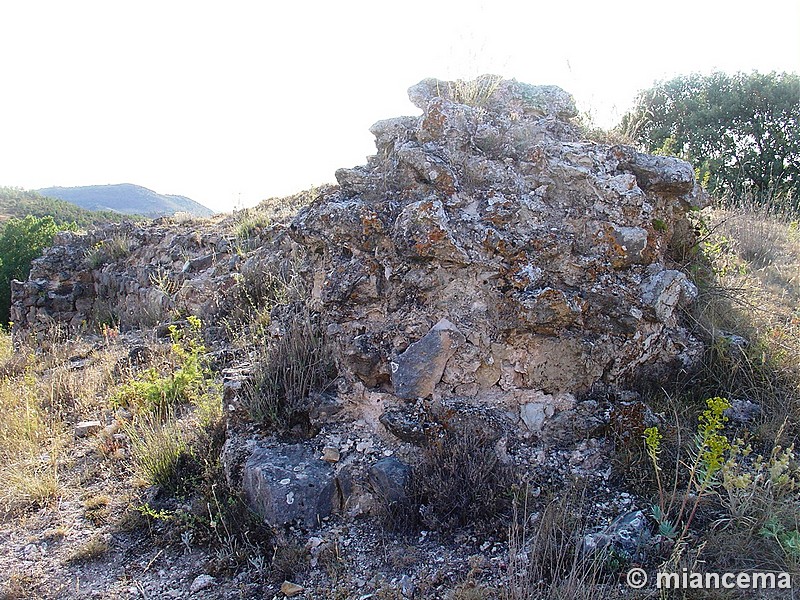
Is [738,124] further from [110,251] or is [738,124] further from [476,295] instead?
[110,251]

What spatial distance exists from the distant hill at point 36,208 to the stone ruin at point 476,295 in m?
25.3

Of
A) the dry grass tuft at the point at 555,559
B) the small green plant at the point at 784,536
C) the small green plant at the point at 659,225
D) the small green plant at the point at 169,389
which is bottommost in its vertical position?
the dry grass tuft at the point at 555,559

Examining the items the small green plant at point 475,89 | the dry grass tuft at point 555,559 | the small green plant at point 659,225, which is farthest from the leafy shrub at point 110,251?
the dry grass tuft at point 555,559

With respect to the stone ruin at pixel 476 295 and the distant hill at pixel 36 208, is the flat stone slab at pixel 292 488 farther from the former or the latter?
the distant hill at pixel 36 208

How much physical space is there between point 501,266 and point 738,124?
47.7ft

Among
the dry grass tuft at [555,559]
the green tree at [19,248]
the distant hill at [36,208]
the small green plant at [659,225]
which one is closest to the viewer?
the dry grass tuft at [555,559]

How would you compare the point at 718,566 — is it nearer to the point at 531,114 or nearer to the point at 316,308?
the point at 316,308

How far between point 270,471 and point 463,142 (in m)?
2.76

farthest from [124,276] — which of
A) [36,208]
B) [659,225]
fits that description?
[36,208]

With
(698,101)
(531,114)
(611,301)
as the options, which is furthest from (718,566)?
(698,101)

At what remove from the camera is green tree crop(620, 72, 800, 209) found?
13.9 m

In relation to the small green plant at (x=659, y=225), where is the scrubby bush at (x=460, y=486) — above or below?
below

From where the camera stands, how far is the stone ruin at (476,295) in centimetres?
346

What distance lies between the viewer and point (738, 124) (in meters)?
14.7
